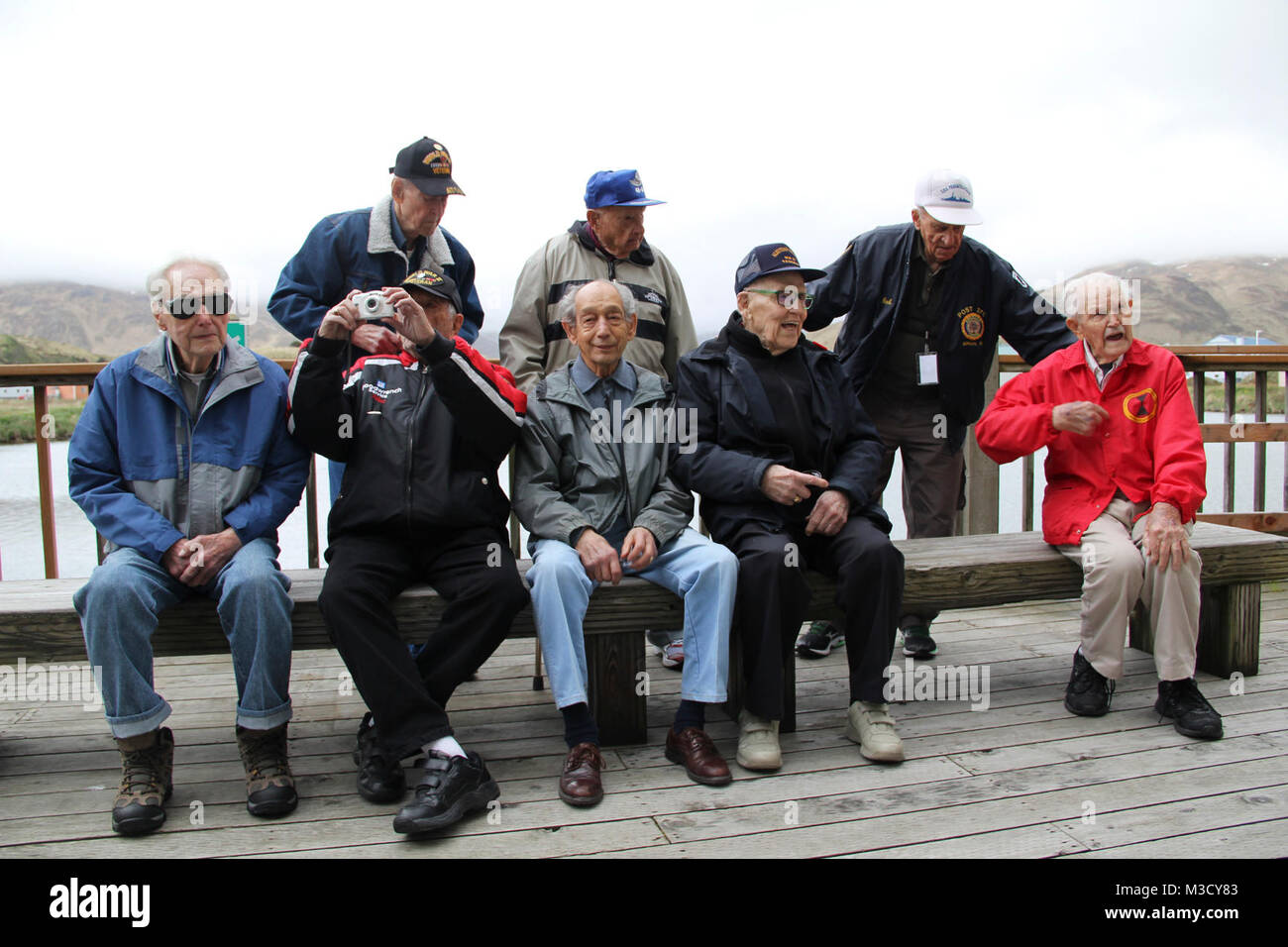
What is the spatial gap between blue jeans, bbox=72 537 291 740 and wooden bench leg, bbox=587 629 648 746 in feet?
2.85

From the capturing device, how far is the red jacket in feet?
9.72

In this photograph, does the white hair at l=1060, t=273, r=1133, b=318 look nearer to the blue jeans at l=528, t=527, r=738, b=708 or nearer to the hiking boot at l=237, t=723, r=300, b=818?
the blue jeans at l=528, t=527, r=738, b=708

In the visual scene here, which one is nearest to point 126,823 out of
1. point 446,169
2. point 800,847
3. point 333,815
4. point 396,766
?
point 333,815

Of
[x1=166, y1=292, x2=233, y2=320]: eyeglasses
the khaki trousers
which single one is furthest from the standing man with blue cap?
the khaki trousers

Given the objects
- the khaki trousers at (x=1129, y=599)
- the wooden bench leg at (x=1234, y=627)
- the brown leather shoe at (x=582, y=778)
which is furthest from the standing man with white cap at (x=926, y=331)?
the brown leather shoe at (x=582, y=778)

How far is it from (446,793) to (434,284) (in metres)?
1.42

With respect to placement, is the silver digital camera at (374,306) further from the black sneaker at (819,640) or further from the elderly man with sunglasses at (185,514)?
the black sneaker at (819,640)

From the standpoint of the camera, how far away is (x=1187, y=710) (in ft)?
9.41

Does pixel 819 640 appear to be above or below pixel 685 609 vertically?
below

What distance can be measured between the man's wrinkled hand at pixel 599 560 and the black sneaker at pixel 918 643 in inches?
61.5

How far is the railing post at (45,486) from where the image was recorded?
3617 mm

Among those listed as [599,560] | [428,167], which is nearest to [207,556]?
[599,560]

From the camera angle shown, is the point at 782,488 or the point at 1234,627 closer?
the point at 782,488

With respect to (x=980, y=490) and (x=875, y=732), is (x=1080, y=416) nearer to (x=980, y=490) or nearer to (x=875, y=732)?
(x=875, y=732)
